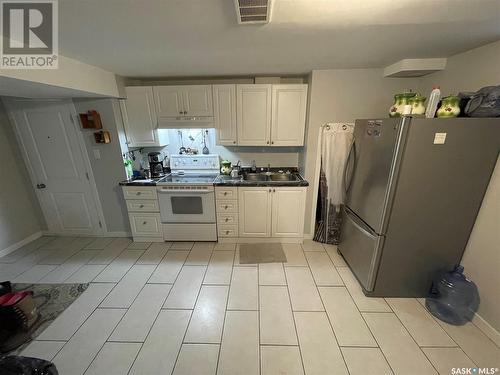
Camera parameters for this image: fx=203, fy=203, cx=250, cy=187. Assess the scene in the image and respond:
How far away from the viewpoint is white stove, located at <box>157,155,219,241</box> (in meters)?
2.77

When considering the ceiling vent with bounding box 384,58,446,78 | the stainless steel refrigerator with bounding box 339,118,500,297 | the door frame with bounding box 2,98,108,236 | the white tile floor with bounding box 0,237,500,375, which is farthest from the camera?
the door frame with bounding box 2,98,108,236

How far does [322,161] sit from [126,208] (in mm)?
2989

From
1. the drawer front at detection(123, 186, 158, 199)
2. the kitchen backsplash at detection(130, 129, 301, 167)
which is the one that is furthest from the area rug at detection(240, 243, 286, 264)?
the drawer front at detection(123, 186, 158, 199)

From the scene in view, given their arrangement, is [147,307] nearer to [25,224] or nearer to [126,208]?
[126,208]

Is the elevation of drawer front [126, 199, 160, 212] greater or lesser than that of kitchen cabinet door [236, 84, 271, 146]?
lesser

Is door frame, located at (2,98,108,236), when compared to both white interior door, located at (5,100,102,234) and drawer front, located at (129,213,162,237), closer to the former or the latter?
white interior door, located at (5,100,102,234)

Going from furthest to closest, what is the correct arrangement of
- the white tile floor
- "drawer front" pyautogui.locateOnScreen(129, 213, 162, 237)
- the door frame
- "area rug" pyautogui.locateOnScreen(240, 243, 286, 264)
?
"drawer front" pyautogui.locateOnScreen(129, 213, 162, 237) → the door frame → "area rug" pyautogui.locateOnScreen(240, 243, 286, 264) → the white tile floor

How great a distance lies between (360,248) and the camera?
2191mm

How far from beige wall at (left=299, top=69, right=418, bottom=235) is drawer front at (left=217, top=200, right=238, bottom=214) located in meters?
1.39

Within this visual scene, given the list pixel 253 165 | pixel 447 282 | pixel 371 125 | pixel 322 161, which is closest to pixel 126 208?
pixel 253 165

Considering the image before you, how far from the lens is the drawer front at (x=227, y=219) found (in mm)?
2891

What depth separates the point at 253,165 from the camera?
3.27m

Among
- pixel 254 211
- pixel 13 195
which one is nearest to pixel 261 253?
Result: pixel 254 211

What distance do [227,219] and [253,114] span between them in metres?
1.51
